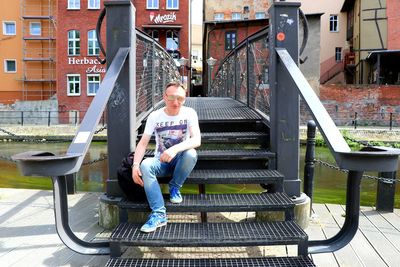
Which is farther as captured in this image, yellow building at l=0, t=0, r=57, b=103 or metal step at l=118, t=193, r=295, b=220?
yellow building at l=0, t=0, r=57, b=103

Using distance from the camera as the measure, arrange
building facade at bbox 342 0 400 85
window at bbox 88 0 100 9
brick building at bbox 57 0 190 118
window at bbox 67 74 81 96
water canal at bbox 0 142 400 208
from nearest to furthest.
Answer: water canal at bbox 0 142 400 208
building facade at bbox 342 0 400 85
brick building at bbox 57 0 190 118
window at bbox 88 0 100 9
window at bbox 67 74 81 96

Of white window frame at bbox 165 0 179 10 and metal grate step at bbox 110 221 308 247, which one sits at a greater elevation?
white window frame at bbox 165 0 179 10


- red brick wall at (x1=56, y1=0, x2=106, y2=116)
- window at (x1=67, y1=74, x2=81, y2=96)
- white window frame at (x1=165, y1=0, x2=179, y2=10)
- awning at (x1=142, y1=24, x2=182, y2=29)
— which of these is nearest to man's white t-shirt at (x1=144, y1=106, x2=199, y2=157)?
awning at (x1=142, y1=24, x2=182, y2=29)

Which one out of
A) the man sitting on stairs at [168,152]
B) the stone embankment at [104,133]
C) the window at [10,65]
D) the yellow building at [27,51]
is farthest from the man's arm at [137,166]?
the window at [10,65]

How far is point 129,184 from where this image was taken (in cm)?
348

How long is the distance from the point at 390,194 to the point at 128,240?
11.5 feet

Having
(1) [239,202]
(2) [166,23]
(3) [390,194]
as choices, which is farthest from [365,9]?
(1) [239,202]

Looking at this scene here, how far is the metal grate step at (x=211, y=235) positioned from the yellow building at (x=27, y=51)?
36.9 meters

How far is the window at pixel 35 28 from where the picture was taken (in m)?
37.9

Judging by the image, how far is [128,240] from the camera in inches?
120

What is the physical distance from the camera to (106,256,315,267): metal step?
296cm

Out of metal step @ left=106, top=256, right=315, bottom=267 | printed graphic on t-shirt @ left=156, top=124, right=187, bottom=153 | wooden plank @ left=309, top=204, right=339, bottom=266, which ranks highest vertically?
printed graphic on t-shirt @ left=156, top=124, right=187, bottom=153

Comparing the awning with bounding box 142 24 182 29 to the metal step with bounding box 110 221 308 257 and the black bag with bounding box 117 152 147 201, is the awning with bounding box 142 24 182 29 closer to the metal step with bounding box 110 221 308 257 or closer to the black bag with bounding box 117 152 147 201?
the black bag with bounding box 117 152 147 201

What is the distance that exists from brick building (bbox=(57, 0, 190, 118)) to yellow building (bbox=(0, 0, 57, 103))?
4.96 metres
